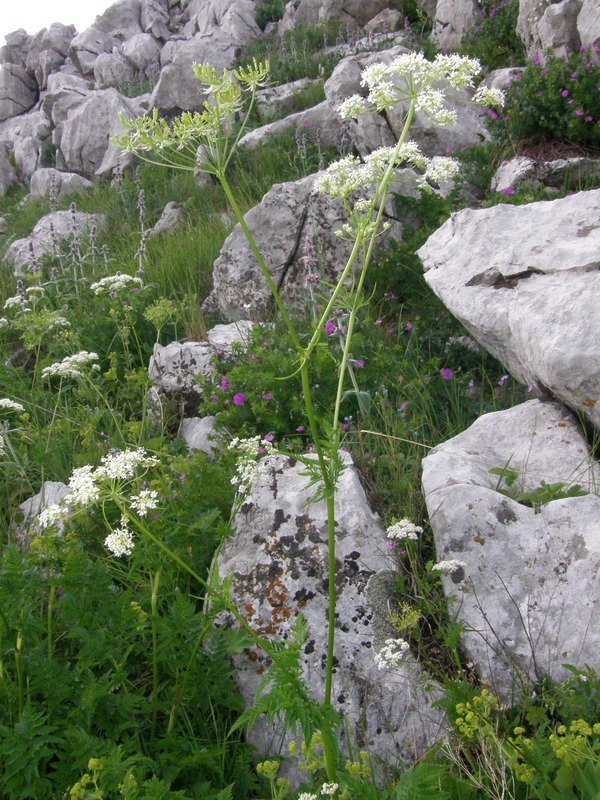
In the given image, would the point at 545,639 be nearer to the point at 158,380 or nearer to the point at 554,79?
the point at 158,380

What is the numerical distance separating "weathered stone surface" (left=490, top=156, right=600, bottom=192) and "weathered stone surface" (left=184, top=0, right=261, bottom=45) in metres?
15.6

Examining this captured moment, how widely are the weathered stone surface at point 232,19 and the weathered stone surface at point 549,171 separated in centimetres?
1562

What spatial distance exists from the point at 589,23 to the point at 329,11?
43.3 ft

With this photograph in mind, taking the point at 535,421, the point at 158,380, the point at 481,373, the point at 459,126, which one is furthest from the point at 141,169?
the point at 535,421

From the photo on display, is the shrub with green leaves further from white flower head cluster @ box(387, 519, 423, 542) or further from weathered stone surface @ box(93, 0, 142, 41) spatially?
weathered stone surface @ box(93, 0, 142, 41)

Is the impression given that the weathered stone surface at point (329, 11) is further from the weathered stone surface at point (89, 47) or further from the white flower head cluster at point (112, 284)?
the white flower head cluster at point (112, 284)

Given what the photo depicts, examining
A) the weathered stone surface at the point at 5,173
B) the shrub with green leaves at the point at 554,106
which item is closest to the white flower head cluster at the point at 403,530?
the shrub with green leaves at the point at 554,106

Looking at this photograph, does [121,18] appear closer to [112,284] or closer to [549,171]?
[549,171]

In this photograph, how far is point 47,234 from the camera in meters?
10.0

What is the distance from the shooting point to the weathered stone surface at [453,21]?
12.4 m

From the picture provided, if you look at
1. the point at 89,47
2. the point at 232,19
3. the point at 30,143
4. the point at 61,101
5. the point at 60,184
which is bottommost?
the point at 60,184

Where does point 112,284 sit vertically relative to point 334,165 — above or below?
below

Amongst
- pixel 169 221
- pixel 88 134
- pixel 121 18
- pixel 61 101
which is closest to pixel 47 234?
pixel 169 221

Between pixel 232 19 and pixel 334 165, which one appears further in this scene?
pixel 232 19
